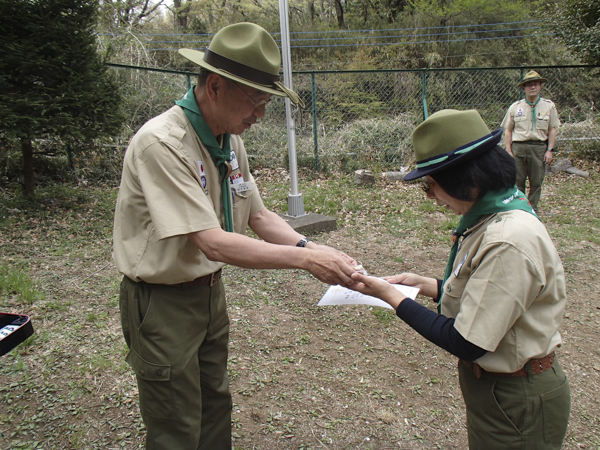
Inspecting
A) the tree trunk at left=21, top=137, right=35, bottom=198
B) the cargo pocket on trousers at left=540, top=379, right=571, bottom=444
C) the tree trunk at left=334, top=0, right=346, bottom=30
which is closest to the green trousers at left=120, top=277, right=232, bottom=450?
the cargo pocket on trousers at left=540, top=379, right=571, bottom=444

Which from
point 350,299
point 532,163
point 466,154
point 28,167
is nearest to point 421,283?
point 350,299

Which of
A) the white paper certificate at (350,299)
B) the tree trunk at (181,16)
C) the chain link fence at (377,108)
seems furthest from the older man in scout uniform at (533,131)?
the tree trunk at (181,16)

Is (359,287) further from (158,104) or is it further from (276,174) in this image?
(158,104)

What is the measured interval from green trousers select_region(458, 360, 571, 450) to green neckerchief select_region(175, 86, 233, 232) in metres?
1.27

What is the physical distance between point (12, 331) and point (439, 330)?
1588mm

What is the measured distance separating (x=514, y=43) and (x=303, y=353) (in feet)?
59.3

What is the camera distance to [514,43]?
17.2m

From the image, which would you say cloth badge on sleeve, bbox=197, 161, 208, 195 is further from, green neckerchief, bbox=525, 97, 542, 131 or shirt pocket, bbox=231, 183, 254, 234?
green neckerchief, bbox=525, 97, 542, 131

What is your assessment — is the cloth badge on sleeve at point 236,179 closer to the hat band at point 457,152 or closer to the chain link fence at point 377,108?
the hat band at point 457,152

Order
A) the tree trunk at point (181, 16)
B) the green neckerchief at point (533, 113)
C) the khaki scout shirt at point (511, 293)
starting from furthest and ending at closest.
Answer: the tree trunk at point (181, 16) < the green neckerchief at point (533, 113) < the khaki scout shirt at point (511, 293)

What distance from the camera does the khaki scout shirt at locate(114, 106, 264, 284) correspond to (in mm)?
1649

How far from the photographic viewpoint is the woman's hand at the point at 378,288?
1.73m

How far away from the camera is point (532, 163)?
24.1 ft

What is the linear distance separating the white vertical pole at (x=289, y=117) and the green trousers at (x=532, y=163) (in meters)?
3.85
